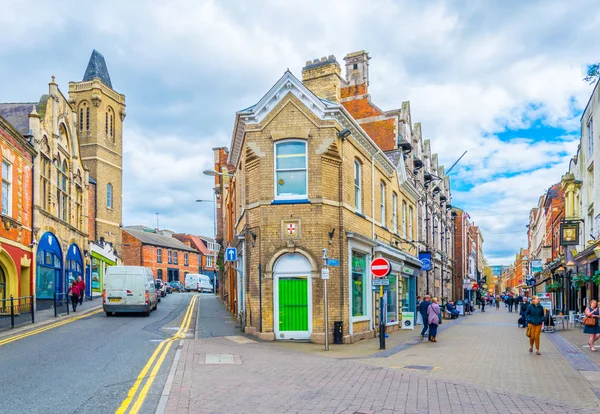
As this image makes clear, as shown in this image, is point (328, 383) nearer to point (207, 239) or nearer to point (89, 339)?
point (89, 339)

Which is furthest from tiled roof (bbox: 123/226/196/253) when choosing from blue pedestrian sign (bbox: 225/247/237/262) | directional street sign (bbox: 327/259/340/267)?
directional street sign (bbox: 327/259/340/267)

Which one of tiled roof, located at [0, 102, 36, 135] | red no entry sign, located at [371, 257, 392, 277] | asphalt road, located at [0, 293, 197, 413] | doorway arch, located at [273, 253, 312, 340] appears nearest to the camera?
asphalt road, located at [0, 293, 197, 413]

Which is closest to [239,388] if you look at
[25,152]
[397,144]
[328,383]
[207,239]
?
[328,383]

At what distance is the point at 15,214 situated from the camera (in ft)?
80.2

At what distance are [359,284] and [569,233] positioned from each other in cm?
1395

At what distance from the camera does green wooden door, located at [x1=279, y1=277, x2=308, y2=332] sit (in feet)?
58.4

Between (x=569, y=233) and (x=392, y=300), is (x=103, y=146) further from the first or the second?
(x=569, y=233)

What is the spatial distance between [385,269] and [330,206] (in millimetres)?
3037

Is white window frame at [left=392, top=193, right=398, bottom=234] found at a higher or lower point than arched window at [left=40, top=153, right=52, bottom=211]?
lower

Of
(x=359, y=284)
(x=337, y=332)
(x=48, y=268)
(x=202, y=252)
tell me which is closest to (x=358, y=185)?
(x=359, y=284)

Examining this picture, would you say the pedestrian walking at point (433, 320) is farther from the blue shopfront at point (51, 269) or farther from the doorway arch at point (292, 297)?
the blue shopfront at point (51, 269)

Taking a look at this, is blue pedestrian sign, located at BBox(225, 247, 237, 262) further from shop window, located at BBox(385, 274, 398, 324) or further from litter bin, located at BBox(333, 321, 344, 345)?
shop window, located at BBox(385, 274, 398, 324)

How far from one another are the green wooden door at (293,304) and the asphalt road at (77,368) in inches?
137

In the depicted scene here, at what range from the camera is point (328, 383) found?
10461 mm
